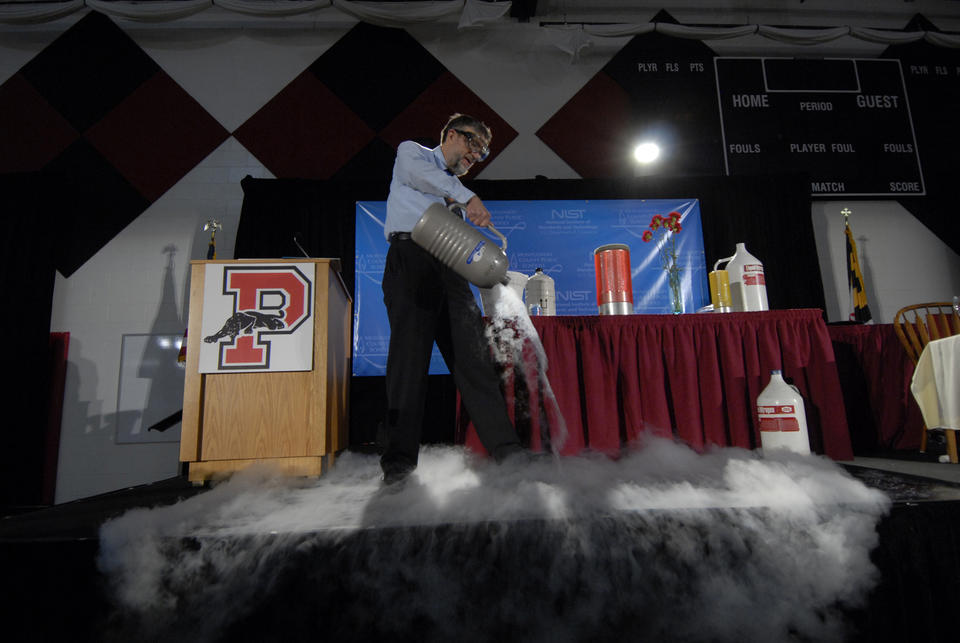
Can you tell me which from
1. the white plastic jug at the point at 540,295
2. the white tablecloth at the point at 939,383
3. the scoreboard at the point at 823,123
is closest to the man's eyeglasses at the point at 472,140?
the white plastic jug at the point at 540,295

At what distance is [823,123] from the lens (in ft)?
10.7

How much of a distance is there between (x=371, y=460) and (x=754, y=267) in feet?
5.58

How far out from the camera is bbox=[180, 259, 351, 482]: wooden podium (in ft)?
4.57

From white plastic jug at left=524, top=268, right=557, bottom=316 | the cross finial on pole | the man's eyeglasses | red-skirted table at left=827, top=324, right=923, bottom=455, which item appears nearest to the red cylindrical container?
white plastic jug at left=524, top=268, right=557, bottom=316

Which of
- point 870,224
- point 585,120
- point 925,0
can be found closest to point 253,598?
point 585,120

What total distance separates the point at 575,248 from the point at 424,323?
1869 mm

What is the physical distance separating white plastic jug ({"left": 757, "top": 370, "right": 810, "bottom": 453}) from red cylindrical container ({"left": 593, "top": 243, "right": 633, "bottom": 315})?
1.89ft

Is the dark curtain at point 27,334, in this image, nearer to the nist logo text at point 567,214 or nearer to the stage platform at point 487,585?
the stage platform at point 487,585

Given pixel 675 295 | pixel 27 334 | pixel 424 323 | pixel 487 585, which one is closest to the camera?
pixel 487 585

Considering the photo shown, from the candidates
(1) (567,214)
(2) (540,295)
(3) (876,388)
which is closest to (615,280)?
(2) (540,295)

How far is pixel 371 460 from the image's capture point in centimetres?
177

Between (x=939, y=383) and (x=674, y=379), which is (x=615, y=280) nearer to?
(x=674, y=379)

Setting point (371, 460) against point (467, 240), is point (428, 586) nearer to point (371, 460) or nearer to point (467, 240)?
point (467, 240)

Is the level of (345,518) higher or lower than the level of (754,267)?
lower
